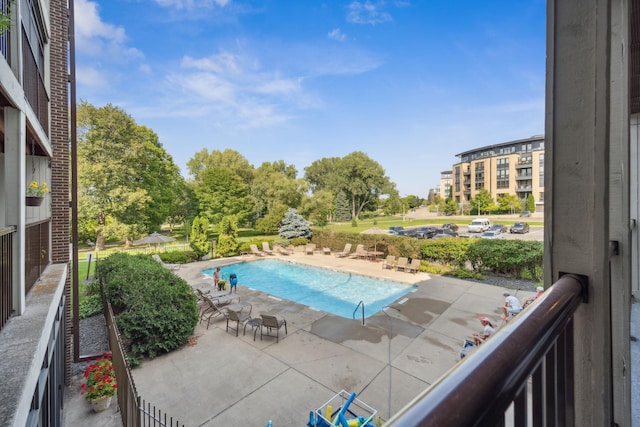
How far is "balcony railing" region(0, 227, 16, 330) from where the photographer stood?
8.79 ft

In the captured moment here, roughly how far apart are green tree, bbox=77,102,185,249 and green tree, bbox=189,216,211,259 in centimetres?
825

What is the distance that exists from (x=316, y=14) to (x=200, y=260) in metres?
16.2

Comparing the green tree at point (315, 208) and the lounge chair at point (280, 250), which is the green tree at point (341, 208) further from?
the lounge chair at point (280, 250)

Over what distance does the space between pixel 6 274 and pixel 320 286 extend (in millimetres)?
11416

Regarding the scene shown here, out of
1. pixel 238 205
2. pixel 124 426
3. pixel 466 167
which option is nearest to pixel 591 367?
pixel 124 426

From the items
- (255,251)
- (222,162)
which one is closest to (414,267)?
(255,251)

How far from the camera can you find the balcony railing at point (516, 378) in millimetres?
437

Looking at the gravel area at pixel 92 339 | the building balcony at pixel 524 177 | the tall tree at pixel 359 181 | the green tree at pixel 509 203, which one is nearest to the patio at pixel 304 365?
the gravel area at pixel 92 339

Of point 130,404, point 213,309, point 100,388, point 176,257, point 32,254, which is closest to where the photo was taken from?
point 130,404

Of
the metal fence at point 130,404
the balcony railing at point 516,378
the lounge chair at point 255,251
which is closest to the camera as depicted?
the balcony railing at point 516,378

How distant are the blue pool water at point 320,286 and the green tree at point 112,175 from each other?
469 inches

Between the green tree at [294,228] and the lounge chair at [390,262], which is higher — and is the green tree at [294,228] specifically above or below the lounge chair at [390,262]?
above

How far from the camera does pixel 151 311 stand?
6.38m

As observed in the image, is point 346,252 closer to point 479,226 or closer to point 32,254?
point 32,254
